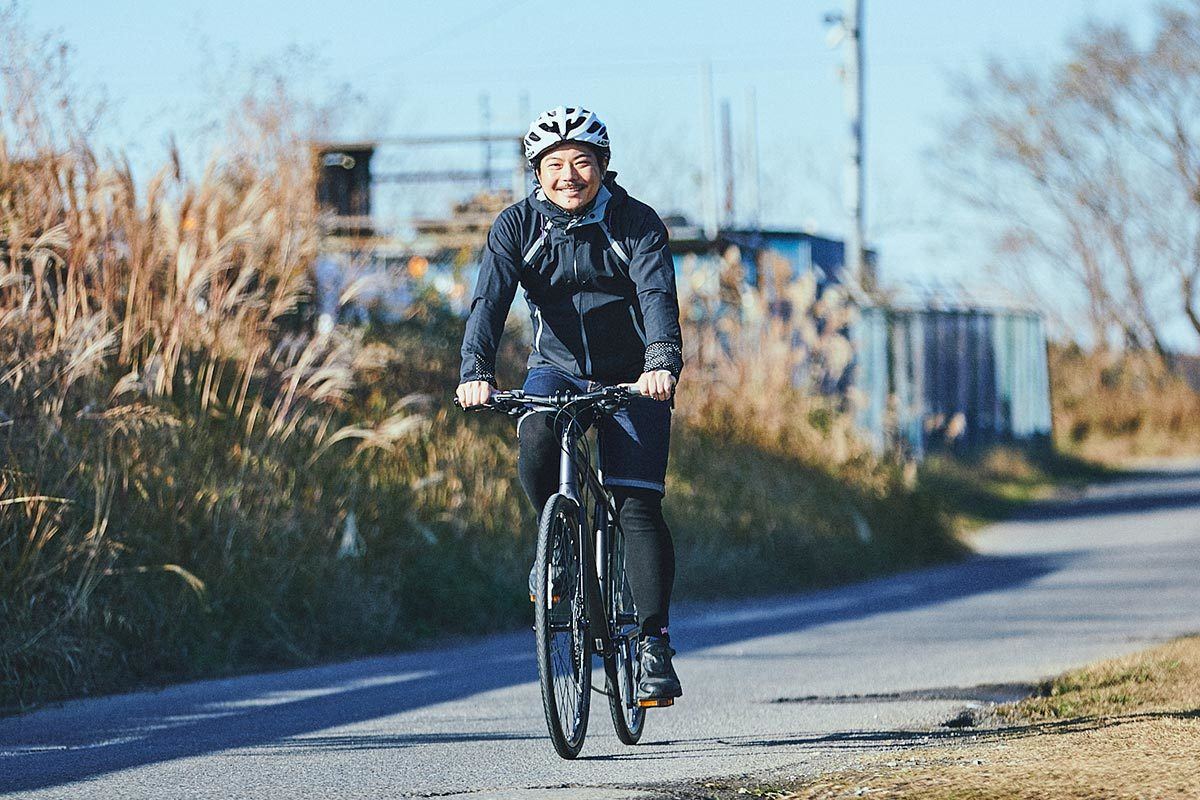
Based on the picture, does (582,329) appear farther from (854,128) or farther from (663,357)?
(854,128)

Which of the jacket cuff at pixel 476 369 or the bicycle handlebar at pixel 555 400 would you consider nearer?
the bicycle handlebar at pixel 555 400

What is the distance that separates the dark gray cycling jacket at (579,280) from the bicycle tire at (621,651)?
0.62 m

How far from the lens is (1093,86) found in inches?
1576

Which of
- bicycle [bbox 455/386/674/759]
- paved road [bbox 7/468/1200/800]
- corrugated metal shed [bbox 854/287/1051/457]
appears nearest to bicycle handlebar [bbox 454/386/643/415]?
bicycle [bbox 455/386/674/759]

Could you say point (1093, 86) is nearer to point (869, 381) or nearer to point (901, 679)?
point (869, 381)

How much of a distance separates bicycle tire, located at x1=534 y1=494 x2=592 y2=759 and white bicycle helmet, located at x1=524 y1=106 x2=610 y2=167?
3.74 feet

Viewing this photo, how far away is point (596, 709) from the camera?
7543 millimetres

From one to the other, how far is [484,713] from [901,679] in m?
2.00

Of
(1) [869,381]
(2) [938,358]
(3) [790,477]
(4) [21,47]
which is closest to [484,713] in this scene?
(4) [21,47]

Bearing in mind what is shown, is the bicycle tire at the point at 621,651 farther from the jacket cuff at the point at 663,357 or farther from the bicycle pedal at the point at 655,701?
the jacket cuff at the point at 663,357

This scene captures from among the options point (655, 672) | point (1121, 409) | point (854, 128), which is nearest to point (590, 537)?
point (655, 672)

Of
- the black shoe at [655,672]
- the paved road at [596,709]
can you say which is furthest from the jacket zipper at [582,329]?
the paved road at [596,709]

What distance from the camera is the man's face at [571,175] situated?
6.11 m

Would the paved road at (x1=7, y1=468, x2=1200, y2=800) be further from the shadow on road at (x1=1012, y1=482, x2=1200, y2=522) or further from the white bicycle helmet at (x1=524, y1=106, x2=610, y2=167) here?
the shadow on road at (x1=1012, y1=482, x2=1200, y2=522)
